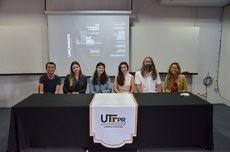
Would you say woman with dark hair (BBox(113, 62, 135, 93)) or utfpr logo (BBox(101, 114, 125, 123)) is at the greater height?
woman with dark hair (BBox(113, 62, 135, 93))

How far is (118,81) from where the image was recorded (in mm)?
3006

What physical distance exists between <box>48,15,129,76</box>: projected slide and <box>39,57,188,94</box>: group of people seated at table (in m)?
0.78

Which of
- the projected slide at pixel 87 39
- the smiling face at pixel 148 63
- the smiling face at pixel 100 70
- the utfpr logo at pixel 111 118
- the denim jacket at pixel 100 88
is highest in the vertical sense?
the projected slide at pixel 87 39

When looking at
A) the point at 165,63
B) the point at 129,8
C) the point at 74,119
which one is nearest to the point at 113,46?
the point at 129,8

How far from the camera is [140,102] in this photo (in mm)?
2035

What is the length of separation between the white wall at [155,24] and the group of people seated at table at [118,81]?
0.97 meters

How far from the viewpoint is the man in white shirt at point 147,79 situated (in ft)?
9.94

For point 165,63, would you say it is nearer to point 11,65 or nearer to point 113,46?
point 113,46

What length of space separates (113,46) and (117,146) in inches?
90.0

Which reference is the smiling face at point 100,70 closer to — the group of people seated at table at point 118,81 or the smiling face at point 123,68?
the group of people seated at table at point 118,81

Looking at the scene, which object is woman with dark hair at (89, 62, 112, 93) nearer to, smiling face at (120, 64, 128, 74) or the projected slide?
smiling face at (120, 64, 128, 74)

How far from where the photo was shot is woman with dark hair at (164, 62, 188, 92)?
295cm

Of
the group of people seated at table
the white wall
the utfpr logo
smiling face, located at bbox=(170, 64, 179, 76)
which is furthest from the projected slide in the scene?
the utfpr logo

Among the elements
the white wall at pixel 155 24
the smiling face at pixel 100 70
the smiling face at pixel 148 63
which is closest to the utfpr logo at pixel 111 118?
the smiling face at pixel 100 70
